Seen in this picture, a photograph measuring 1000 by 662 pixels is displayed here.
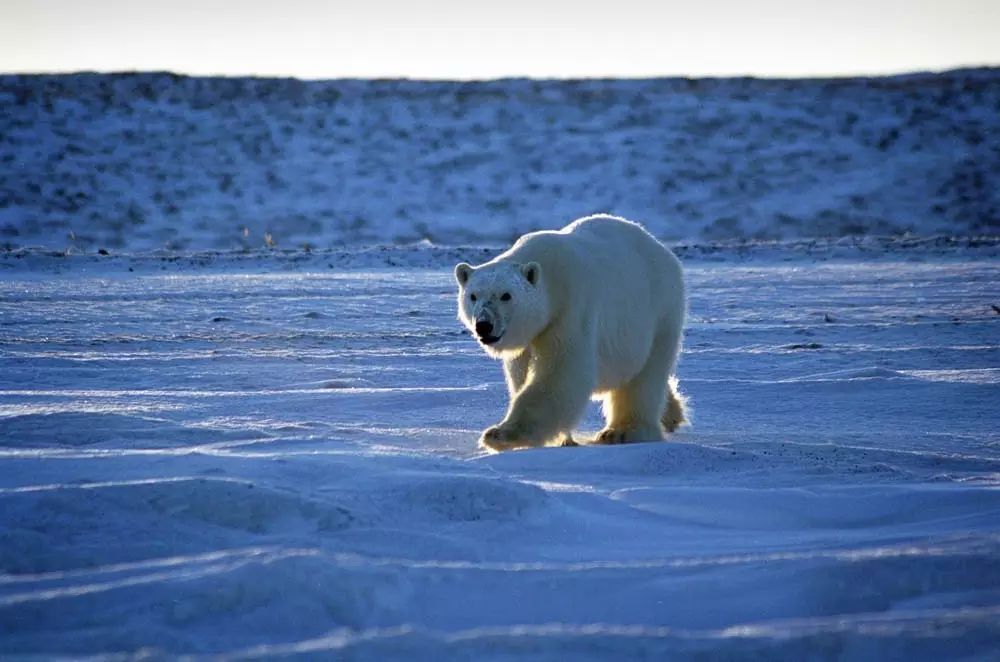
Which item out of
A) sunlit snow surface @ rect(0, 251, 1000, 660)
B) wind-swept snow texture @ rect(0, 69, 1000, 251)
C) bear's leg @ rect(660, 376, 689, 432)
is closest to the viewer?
sunlit snow surface @ rect(0, 251, 1000, 660)

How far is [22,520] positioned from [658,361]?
2.99 meters

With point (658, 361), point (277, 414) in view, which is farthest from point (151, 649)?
point (658, 361)

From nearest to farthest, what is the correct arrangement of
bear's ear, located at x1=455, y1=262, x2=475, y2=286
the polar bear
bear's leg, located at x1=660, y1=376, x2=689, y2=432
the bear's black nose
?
the bear's black nose, the polar bear, bear's ear, located at x1=455, y1=262, x2=475, y2=286, bear's leg, located at x1=660, y1=376, x2=689, y2=432

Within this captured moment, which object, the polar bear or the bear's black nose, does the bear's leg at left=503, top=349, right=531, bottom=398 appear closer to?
the polar bear

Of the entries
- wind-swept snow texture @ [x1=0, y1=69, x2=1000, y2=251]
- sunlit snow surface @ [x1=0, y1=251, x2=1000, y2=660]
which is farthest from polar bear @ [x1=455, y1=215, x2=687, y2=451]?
wind-swept snow texture @ [x1=0, y1=69, x2=1000, y2=251]

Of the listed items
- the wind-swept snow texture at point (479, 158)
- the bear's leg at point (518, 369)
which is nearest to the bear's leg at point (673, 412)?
the bear's leg at point (518, 369)

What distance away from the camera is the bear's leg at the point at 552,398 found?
4.23 meters

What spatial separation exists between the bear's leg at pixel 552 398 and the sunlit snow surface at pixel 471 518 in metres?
0.28

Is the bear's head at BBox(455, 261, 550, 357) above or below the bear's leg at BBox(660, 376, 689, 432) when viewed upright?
above

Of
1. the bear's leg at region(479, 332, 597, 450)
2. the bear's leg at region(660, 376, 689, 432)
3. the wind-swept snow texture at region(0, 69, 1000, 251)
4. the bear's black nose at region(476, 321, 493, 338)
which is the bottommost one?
the bear's leg at region(660, 376, 689, 432)

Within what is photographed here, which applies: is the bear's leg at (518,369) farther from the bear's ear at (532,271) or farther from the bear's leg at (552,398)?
the bear's ear at (532,271)

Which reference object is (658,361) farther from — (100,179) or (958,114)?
(958,114)

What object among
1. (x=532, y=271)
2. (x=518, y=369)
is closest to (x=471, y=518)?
(x=532, y=271)

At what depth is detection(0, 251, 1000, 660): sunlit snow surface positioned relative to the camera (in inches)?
81.1
